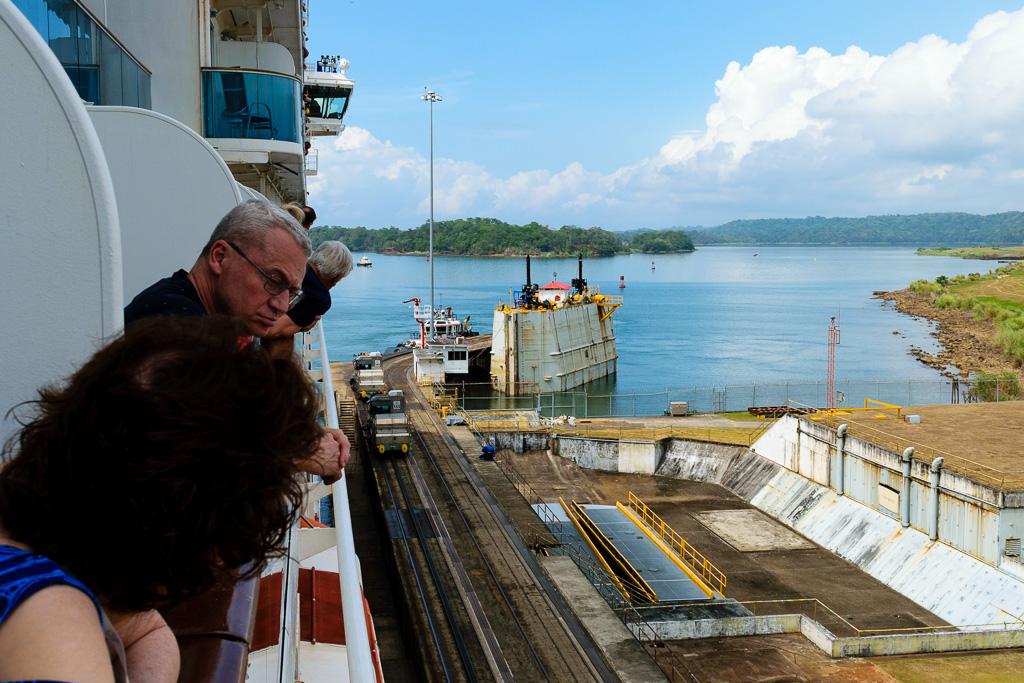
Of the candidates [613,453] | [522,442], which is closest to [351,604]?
[613,453]

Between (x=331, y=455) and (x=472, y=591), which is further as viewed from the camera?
(x=472, y=591)

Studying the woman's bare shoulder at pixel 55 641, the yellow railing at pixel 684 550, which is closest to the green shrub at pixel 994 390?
the yellow railing at pixel 684 550

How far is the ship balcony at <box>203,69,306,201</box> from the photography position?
10016 mm

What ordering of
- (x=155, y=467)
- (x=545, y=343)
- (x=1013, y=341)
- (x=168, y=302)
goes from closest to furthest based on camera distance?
(x=155, y=467) → (x=168, y=302) → (x=545, y=343) → (x=1013, y=341)

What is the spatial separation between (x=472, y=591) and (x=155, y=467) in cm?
1775

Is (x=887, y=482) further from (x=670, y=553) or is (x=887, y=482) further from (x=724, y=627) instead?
(x=724, y=627)

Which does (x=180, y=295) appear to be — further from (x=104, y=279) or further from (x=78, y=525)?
(x=78, y=525)

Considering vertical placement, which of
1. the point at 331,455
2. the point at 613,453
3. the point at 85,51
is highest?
the point at 85,51

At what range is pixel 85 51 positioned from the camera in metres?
5.45

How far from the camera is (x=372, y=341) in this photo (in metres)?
79.1

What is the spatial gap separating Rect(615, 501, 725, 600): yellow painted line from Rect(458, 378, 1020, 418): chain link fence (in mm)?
19324

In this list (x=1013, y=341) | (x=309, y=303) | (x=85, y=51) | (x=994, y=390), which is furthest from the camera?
(x=1013, y=341)

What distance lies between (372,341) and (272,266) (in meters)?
77.2

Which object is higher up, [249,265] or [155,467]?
[249,265]
